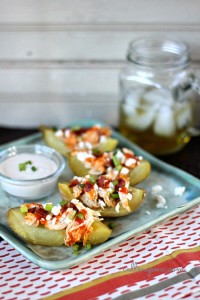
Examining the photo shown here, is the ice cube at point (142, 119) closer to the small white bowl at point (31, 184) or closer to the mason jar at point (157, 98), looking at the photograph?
the mason jar at point (157, 98)

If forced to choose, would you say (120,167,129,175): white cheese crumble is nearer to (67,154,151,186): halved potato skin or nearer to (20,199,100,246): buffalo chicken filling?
(67,154,151,186): halved potato skin

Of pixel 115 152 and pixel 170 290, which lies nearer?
pixel 170 290

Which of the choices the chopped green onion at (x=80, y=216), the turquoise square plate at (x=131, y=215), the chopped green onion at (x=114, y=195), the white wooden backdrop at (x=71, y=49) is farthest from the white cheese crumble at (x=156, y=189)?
the white wooden backdrop at (x=71, y=49)

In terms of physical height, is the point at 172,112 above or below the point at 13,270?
above

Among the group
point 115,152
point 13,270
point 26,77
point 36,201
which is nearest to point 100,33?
point 26,77

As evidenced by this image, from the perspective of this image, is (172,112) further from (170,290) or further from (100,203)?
(170,290)

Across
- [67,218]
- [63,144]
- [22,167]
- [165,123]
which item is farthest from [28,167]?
[165,123]

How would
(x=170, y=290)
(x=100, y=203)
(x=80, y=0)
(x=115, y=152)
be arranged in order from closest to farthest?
(x=170, y=290) < (x=100, y=203) < (x=115, y=152) < (x=80, y=0)
